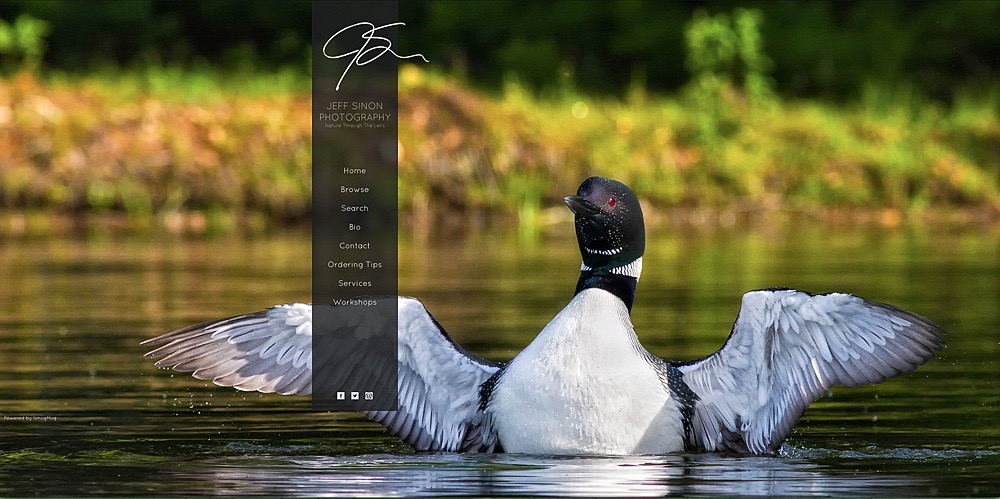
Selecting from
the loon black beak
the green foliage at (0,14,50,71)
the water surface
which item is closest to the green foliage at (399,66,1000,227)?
the water surface

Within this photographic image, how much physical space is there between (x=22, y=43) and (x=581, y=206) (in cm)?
2008

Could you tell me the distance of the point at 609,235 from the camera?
7.04 metres

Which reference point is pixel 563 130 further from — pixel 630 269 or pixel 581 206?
pixel 581 206

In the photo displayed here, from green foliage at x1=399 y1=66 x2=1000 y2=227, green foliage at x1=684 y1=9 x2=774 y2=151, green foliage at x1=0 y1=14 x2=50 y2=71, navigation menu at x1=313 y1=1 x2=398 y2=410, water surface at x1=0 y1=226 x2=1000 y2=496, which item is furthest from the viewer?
green foliage at x1=0 y1=14 x2=50 y2=71

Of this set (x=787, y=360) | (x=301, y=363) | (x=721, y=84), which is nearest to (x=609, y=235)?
(x=787, y=360)

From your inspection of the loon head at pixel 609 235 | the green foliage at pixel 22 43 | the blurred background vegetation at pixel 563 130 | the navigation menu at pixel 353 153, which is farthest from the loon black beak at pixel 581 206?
the green foliage at pixel 22 43

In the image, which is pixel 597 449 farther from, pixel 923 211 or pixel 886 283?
pixel 923 211

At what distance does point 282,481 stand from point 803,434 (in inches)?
98.9

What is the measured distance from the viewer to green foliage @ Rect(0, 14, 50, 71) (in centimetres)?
2550

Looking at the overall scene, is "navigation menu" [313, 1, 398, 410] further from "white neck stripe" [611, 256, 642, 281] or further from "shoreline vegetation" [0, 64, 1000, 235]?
"white neck stripe" [611, 256, 642, 281]

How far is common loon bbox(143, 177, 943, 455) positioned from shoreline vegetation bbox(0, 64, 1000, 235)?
13233 mm

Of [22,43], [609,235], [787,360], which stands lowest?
[787,360]

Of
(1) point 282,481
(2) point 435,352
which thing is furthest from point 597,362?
(1) point 282,481

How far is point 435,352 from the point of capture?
7.12 meters
